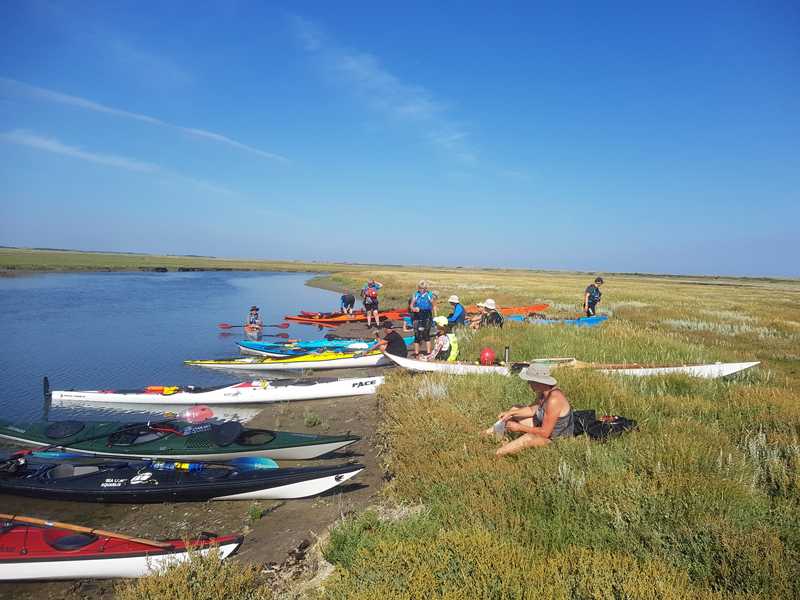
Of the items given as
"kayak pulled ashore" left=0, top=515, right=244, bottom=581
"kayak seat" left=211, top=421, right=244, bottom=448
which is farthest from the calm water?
"kayak pulled ashore" left=0, top=515, right=244, bottom=581

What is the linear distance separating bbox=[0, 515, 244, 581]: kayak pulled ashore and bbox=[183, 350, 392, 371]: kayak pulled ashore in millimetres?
9852

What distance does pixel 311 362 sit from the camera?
48.6ft

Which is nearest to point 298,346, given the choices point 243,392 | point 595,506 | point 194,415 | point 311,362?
point 311,362

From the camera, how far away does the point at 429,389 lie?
29.2 ft

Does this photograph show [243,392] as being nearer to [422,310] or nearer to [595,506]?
[422,310]

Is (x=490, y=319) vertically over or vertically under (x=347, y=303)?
over

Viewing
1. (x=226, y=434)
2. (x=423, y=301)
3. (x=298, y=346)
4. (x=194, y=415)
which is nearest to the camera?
(x=226, y=434)

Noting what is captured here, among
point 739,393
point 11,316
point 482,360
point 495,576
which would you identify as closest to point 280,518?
point 495,576

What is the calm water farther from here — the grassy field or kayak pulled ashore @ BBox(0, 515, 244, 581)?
the grassy field

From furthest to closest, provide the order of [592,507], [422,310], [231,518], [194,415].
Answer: [422,310] → [194,415] → [231,518] → [592,507]

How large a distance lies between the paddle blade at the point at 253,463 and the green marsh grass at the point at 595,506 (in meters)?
1.88

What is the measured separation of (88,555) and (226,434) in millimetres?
2562

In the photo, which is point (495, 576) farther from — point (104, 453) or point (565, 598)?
point (104, 453)

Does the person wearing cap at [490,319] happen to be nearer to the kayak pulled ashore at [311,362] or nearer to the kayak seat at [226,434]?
the kayak pulled ashore at [311,362]
